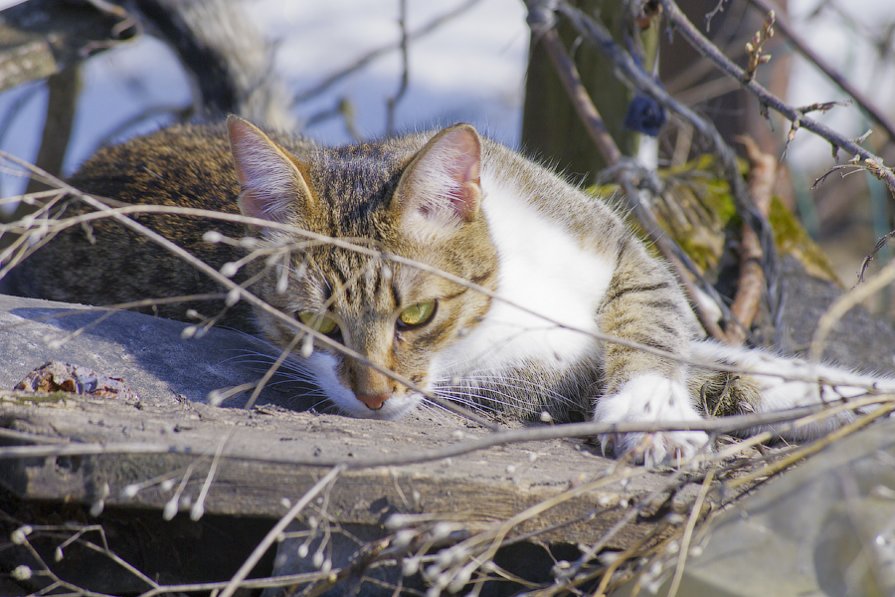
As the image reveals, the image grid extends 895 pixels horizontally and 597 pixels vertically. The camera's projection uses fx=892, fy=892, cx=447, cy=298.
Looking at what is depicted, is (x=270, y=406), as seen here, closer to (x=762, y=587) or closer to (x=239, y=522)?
(x=239, y=522)

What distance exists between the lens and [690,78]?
427cm

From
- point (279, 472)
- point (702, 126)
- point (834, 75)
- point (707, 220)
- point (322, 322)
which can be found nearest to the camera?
point (279, 472)

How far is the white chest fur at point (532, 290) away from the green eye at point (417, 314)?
0.39 feet

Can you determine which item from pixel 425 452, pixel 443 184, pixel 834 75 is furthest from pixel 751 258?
pixel 425 452

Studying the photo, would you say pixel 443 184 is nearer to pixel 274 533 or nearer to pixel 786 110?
pixel 786 110

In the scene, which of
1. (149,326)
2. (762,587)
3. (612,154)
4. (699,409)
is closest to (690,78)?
(612,154)

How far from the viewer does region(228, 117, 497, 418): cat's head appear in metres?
2.19

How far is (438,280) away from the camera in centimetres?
228

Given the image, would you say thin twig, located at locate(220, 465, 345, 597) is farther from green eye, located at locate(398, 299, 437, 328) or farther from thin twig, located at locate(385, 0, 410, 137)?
thin twig, located at locate(385, 0, 410, 137)

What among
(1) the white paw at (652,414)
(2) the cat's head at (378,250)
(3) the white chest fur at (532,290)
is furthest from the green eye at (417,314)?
(1) the white paw at (652,414)

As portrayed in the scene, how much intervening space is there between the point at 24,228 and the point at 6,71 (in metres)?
2.05

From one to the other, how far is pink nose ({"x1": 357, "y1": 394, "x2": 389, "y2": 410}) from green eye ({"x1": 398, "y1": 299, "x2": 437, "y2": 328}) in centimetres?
23

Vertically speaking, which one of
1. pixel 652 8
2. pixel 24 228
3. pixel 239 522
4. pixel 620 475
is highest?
pixel 652 8

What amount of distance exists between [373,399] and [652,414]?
68cm
